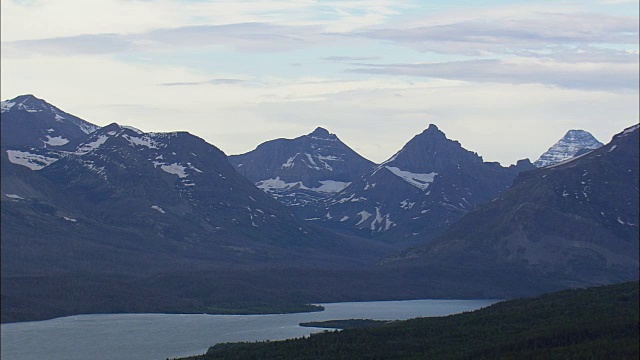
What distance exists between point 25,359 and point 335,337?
43.6 metres

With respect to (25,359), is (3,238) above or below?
above

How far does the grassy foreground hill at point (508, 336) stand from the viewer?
124125 mm

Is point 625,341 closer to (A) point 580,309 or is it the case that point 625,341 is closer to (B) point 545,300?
(A) point 580,309

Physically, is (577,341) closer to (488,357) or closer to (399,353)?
(488,357)

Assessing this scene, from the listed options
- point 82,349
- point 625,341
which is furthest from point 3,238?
point 82,349

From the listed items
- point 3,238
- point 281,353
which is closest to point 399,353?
point 281,353

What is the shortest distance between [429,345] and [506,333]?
392 inches

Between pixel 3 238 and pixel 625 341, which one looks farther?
pixel 625 341

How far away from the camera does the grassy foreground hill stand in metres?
124

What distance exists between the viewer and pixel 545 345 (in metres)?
133

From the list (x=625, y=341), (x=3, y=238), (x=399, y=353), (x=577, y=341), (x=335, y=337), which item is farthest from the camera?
(x=335, y=337)

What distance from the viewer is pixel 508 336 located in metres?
150

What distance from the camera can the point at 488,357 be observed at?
134 meters

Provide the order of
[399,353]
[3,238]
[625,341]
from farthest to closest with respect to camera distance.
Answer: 1. [399,353]
2. [625,341]
3. [3,238]
